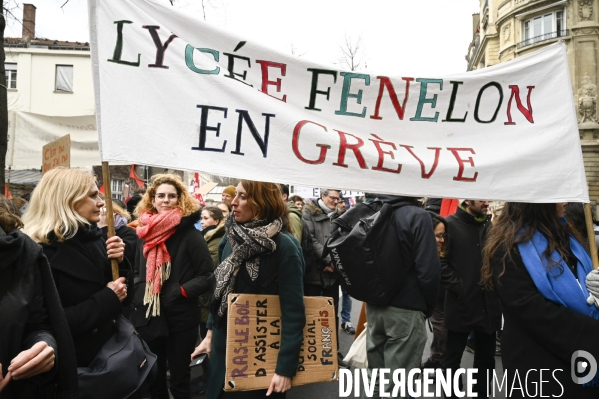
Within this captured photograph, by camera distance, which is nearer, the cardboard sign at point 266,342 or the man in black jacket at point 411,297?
the cardboard sign at point 266,342

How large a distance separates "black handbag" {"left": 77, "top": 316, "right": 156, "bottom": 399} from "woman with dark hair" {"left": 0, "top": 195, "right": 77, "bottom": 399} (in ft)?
0.60

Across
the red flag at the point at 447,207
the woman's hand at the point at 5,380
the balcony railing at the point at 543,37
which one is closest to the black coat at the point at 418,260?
the woman's hand at the point at 5,380

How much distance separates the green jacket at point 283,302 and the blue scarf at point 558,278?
3.93 ft

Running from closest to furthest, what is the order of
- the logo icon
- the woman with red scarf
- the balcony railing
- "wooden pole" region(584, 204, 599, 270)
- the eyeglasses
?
the logo icon < "wooden pole" region(584, 204, 599, 270) < the woman with red scarf < the eyeglasses < the balcony railing

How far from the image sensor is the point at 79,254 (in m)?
2.56

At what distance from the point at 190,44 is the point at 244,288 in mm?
1361

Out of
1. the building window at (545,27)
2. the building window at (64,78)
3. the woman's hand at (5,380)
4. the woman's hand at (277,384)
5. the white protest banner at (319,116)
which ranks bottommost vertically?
the woman's hand at (277,384)

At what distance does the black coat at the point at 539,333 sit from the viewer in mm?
2369

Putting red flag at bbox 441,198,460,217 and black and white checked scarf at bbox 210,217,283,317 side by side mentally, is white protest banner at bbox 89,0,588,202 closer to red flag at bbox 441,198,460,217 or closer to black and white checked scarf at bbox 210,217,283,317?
black and white checked scarf at bbox 210,217,283,317

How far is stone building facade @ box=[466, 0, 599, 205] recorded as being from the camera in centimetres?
3538

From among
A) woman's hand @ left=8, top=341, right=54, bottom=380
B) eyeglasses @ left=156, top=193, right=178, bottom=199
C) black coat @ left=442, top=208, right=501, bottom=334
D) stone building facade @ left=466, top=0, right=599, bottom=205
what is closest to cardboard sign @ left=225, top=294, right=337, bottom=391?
woman's hand @ left=8, top=341, right=54, bottom=380

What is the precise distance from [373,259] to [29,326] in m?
2.08

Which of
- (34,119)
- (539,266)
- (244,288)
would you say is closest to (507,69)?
(539,266)

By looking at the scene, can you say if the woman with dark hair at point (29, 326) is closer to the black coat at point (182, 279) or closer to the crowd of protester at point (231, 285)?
the crowd of protester at point (231, 285)
